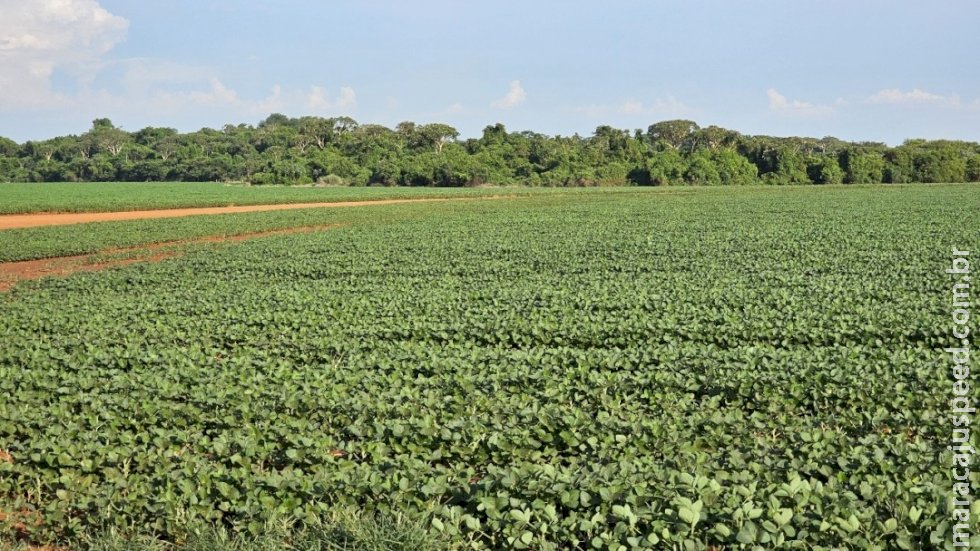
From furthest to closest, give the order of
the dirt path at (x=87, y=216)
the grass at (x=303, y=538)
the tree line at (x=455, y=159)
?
1. the tree line at (x=455, y=159)
2. the dirt path at (x=87, y=216)
3. the grass at (x=303, y=538)

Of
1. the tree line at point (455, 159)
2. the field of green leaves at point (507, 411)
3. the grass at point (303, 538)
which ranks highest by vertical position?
the tree line at point (455, 159)

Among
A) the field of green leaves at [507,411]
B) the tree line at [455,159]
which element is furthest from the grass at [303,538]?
the tree line at [455,159]

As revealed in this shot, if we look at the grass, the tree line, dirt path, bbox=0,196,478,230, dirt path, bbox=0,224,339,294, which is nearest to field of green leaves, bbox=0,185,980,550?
the grass

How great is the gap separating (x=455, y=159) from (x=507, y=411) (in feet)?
353

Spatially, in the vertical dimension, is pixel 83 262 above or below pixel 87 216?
below

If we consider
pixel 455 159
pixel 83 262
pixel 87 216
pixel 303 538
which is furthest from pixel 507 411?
pixel 455 159

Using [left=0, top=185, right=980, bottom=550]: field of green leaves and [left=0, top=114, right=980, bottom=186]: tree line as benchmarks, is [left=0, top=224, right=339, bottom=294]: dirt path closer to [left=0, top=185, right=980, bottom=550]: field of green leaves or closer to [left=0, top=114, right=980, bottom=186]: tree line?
[left=0, top=185, right=980, bottom=550]: field of green leaves

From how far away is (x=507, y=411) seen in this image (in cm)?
779

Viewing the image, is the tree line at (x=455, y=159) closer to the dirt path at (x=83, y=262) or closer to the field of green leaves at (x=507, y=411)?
the dirt path at (x=83, y=262)

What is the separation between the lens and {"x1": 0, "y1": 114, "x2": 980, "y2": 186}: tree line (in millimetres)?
111438

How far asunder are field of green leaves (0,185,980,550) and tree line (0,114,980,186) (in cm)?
9415

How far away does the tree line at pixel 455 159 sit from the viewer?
4387 inches

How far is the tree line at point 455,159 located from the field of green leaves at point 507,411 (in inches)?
3707

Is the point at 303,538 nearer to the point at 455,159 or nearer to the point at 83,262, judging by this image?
the point at 83,262
